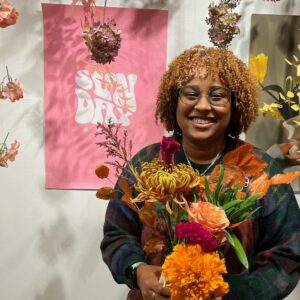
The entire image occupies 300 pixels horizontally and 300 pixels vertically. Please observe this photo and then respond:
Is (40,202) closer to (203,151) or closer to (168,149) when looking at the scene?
(203,151)

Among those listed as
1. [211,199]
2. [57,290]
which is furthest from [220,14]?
[57,290]

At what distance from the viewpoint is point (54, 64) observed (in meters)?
1.28

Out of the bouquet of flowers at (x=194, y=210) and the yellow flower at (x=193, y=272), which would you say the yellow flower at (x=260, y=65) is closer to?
the bouquet of flowers at (x=194, y=210)

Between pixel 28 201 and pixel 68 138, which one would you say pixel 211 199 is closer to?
pixel 68 138

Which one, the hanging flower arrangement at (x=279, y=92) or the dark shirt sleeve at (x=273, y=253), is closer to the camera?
the dark shirt sleeve at (x=273, y=253)

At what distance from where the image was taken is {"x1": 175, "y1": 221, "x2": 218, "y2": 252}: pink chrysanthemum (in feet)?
2.25

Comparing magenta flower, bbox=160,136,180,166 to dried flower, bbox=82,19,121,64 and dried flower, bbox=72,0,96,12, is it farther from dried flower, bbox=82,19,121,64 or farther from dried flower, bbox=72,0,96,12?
dried flower, bbox=72,0,96,12

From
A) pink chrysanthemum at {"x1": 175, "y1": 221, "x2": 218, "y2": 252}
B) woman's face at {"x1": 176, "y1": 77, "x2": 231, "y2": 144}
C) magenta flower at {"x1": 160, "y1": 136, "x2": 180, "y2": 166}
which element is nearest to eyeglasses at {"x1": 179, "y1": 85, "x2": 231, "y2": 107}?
woman's face at {"x1": 176, "y1": 77, "x2": 231, "y2": 144}

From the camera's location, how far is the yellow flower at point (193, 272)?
678 millimetres

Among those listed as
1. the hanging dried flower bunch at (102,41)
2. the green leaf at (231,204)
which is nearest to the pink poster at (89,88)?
the hanging dried flower bunch at (102,41)

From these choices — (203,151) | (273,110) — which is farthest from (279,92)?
(203,151)

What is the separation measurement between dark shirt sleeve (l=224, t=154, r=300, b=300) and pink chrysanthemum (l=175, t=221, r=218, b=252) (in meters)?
0.23

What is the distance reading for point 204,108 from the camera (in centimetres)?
92

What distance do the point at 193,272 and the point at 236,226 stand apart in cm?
24
